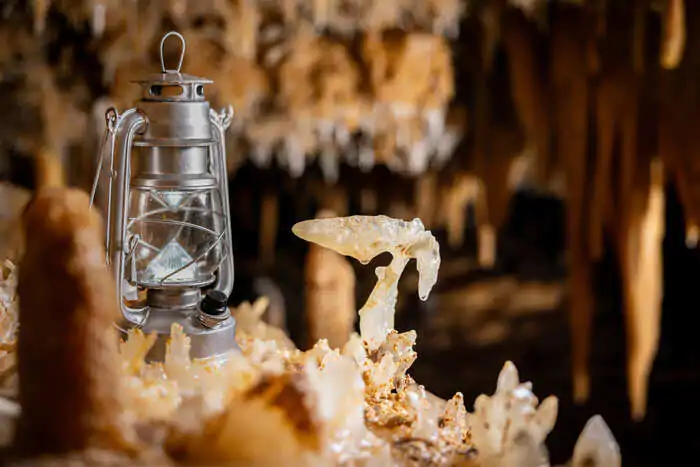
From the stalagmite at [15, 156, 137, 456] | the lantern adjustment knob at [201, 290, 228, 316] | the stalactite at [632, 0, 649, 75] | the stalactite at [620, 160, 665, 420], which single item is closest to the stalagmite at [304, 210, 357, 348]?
the stalactite at [620, 160, 665, 420]

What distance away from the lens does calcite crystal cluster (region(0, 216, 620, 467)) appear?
25.0 inches

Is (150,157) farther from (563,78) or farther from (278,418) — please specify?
(563,78)

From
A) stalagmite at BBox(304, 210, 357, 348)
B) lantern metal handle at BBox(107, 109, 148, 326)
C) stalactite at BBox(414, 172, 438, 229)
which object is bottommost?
stalagmite at BBox(304, 210, 357, 348)

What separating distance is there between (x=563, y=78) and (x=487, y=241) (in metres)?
1.74

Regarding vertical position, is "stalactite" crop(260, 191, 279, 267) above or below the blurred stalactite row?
below

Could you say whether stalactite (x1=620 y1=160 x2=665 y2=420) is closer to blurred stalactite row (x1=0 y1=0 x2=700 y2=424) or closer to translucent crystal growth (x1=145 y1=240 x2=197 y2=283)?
blurred stalactite row (x1=0 y1=0 x2=700 y2=424)

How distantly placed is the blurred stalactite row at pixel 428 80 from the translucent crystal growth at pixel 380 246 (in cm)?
221

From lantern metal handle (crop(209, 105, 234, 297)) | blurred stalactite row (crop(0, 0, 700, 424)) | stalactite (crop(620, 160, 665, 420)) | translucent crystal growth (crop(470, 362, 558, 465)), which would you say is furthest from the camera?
stalactite (crop(620, 160, 665, 420))

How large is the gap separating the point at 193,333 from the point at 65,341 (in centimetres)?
23

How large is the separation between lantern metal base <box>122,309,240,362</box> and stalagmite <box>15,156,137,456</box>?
0.67 feet

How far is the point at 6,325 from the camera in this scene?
98 centimetres

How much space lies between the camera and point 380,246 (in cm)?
90

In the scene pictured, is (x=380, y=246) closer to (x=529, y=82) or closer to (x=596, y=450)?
(x=596, y=450)

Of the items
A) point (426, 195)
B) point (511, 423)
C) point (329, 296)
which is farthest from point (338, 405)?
point (426, 195)
